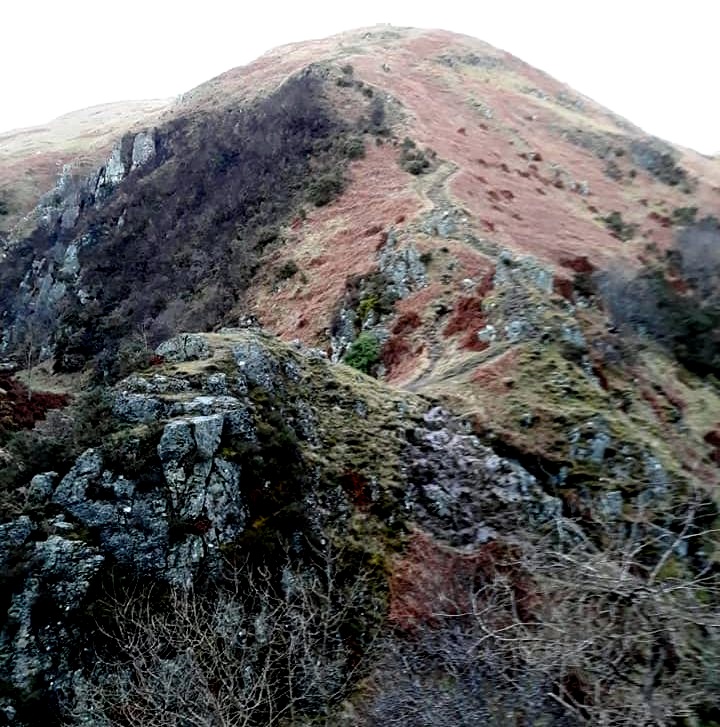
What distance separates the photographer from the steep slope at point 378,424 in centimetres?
908

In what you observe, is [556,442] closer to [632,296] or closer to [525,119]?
[632,296]

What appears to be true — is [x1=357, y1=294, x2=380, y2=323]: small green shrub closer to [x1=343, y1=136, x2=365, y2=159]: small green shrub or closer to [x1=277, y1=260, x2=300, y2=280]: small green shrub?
[x1=277, y1=260, x2=300, y2=280]: small green shrub

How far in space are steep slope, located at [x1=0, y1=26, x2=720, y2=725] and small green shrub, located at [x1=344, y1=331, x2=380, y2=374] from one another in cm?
15

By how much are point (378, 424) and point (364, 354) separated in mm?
7546

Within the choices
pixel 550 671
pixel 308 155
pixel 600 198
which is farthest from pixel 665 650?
pixel 600 198

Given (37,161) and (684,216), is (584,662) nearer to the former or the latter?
(684,216)

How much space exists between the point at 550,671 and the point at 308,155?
3119cm

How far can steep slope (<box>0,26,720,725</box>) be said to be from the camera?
9.08 m

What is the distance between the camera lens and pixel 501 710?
328 inches

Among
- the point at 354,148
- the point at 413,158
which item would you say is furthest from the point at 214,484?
the point at 354,148

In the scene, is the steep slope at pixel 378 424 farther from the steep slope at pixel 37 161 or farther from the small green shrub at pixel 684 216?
the steep slope at pixel 37 161

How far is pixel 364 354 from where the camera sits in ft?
76.9

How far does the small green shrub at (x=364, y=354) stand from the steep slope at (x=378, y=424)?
0.50 ft

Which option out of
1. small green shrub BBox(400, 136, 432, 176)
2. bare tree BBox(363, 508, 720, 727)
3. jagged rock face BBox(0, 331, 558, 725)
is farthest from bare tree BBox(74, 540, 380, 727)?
small green shrub BBox(400, 136, 432, 176)
